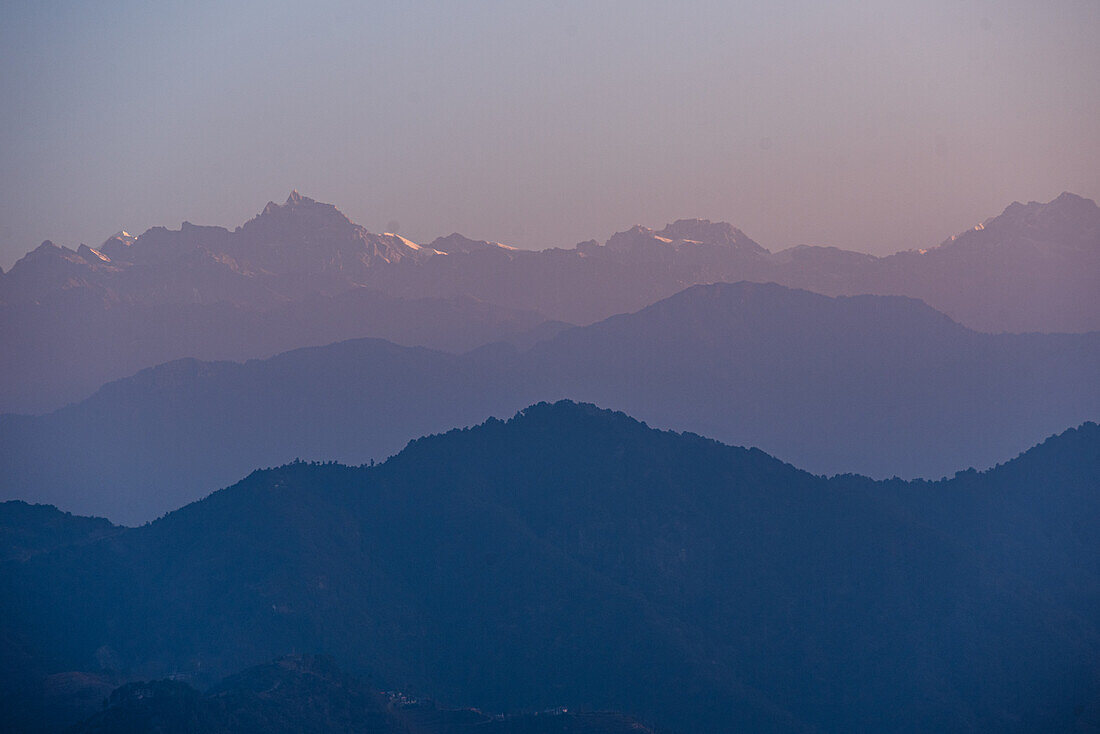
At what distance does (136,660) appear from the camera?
600ft

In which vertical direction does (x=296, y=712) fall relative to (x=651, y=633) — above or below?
below

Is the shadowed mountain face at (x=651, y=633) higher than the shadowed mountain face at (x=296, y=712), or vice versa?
the shadowed mountain face at (x=651, y=633)

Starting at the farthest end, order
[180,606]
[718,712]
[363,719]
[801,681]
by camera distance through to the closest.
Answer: [180,606] < [801,681] < [718,712] < [363,719]

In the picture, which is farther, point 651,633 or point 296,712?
point 651,633

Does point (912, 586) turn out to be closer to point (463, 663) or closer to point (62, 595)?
point (463, 663)

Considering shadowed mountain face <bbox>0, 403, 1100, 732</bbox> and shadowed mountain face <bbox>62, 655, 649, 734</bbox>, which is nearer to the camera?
shadowed mountain face <bbox>62, 655, 649, 734</bbox>

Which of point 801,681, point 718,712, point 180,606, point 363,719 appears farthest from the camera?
point 180,606

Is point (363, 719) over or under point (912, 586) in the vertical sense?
under

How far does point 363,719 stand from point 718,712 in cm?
4578

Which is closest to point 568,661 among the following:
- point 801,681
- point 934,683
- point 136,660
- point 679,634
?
point 679,634

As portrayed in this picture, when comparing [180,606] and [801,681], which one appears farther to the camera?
[180,606]

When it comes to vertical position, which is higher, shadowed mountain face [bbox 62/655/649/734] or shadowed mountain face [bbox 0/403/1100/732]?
shadowed mountain face [bbox 0/403/1100/732]

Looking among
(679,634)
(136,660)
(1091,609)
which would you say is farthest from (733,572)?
(136,660)

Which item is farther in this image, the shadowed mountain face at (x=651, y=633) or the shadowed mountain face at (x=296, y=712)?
the shadowed mountain face at (x=651, y=633)
